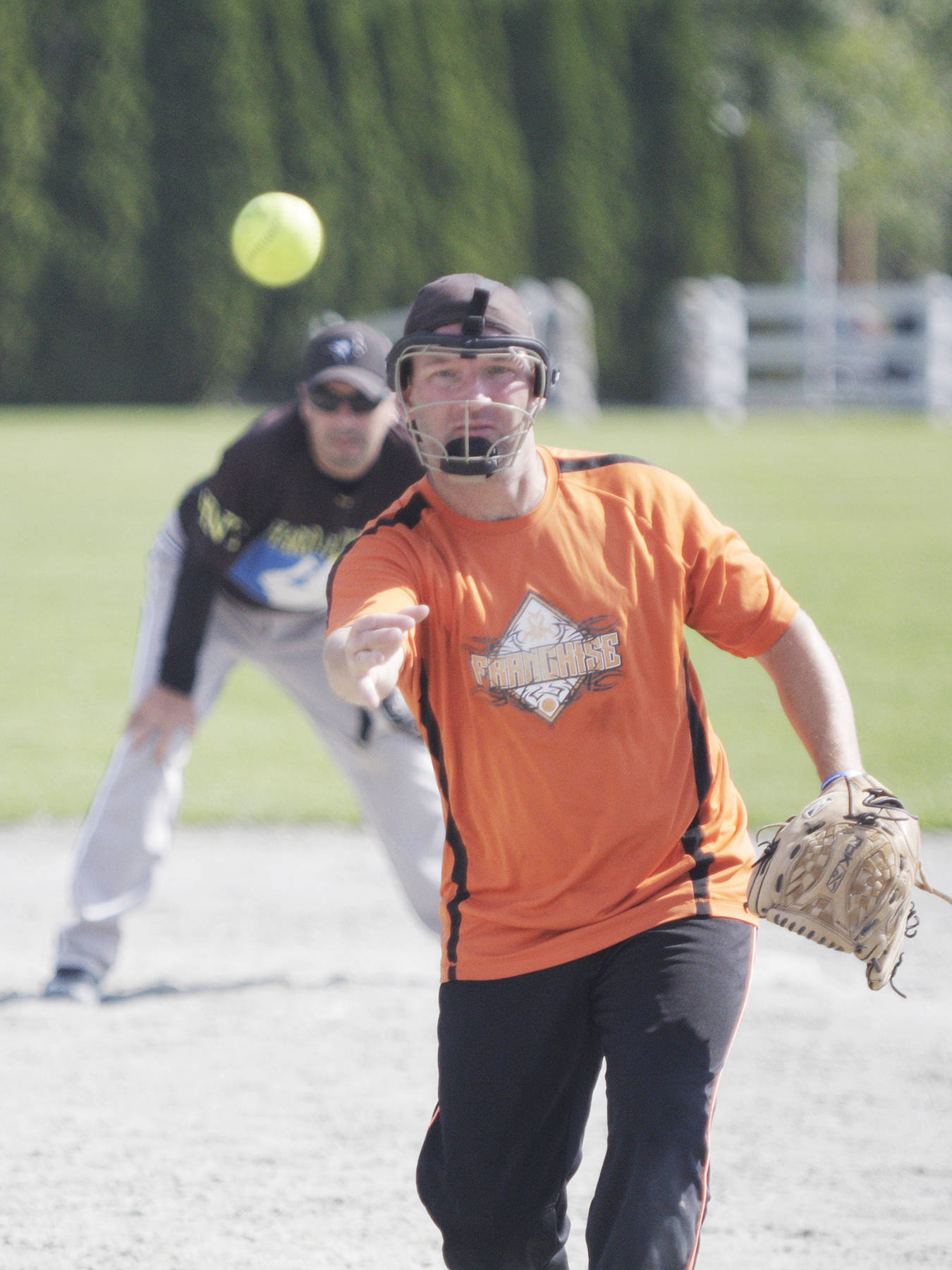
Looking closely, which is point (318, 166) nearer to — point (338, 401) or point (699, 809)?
point (338, 401)

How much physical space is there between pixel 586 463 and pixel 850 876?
912mm

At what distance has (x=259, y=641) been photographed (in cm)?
519

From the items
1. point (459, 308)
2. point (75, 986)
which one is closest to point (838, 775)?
point (459, 308)

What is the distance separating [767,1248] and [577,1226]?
1.35 ft

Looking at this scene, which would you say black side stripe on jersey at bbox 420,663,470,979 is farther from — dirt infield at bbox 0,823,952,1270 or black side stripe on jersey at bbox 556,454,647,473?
dirt infield at bbox 0,823,952,1270

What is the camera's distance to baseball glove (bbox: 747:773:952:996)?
8.93ft

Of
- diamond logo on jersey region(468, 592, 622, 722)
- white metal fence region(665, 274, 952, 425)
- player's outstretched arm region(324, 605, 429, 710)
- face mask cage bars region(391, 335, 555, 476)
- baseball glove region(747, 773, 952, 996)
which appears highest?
face mask cage bars region(391, 335, 555, 476)

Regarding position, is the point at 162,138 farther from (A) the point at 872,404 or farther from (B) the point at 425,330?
(B) the point at 425,330

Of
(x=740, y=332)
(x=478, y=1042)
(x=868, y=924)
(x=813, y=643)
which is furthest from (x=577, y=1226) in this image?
(x=740, y=332)

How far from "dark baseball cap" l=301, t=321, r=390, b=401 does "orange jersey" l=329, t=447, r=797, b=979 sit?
1.60 meters

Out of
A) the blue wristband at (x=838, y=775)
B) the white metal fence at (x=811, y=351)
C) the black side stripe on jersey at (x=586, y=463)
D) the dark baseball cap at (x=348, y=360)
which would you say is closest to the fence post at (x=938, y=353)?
the white metal fence at (x=811, y=351)

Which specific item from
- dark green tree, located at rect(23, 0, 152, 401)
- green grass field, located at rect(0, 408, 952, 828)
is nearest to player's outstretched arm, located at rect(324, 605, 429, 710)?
green grass field, located at rect(0, 408, 952, 828)

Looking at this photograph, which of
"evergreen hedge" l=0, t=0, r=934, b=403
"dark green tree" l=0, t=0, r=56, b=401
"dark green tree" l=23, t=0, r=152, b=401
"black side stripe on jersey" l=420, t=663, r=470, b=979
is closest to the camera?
"black side stripe on jersey" l=420, t=663, r=470, b=979

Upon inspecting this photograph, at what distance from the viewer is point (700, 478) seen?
54.3 feet
